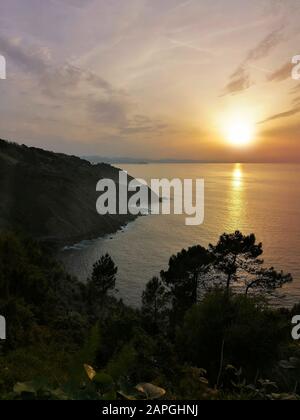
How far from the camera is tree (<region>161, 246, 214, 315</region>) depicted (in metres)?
42.7

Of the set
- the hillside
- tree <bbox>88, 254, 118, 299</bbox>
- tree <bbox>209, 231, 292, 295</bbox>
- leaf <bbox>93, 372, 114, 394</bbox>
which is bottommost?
tree <bbox>88, 254, 118, 299</bbox>

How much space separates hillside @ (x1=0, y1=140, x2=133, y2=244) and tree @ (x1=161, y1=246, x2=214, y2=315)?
49.9 meters

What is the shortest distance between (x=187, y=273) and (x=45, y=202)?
65208 millimetres

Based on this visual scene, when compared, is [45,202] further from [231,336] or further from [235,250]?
[231,336]

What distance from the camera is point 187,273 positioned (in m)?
44.2

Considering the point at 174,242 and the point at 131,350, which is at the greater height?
the point at 131,350

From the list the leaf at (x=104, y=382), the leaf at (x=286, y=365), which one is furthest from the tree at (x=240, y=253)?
the leaf at (x=104, y=382)

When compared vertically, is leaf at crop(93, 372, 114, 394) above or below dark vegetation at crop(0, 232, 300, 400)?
above

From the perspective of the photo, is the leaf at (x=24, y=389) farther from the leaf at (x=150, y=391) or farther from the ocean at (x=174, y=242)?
the ocean at (x=174, y=242)

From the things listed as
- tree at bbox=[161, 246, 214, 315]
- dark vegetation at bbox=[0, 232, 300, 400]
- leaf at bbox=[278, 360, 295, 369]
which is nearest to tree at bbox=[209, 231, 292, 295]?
dark vegetation at bbox=[0, 232, 300, 400]

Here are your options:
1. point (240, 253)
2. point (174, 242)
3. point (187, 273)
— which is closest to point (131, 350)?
A: point (240, 253)

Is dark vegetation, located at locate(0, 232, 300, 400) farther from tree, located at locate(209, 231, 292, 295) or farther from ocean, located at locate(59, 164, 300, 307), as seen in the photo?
ocean, located at locate(59, 164, 300, 307)

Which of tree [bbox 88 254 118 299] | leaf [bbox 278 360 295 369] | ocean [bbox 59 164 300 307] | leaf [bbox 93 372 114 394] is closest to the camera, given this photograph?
leaf [bbox 93 372 114 394]

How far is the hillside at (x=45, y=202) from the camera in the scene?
303ft
